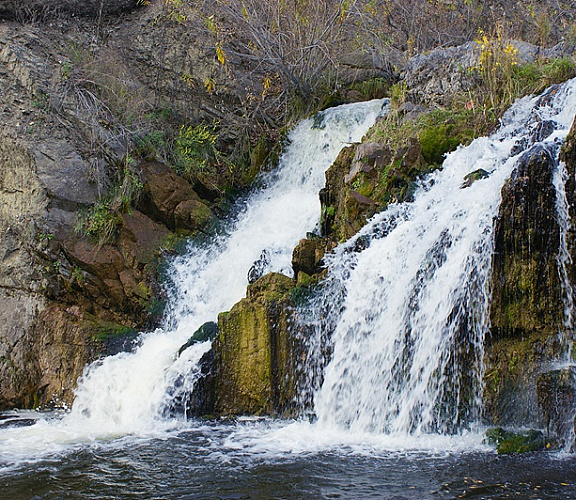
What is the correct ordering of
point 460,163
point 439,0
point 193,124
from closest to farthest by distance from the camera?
point 460,163, point 193,124, point 439,0

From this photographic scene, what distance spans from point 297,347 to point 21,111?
21.4 ft

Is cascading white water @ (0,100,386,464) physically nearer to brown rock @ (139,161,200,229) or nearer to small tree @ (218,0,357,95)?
brown rock @ (139,161,200,229)

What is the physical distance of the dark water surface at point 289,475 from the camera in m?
4.48

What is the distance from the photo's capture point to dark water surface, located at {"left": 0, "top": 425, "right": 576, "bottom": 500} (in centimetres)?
448

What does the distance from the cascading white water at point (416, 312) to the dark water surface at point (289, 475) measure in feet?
2.88

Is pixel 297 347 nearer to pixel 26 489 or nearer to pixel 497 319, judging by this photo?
pixel 497 319

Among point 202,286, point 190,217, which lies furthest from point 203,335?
point 190,217

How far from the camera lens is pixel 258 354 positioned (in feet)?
25.4

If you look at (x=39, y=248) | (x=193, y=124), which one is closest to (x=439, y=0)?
(x=193, y=124)

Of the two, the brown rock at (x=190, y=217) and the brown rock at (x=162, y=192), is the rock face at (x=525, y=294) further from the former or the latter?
the brown rock at (x=162, y=192)

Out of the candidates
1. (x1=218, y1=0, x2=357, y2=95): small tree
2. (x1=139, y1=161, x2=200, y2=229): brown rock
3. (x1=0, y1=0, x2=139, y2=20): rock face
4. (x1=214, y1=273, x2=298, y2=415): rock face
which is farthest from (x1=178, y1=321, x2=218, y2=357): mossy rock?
(x1=0, y1=0, x2=139, y2=20): rock face

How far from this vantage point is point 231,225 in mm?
10938

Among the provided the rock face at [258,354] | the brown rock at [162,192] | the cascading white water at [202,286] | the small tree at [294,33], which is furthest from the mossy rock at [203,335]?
the small tree at [294,33]

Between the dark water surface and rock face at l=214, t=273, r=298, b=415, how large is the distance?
5.33ft
